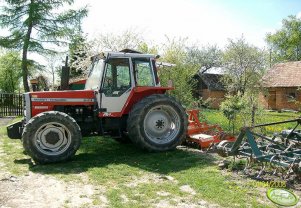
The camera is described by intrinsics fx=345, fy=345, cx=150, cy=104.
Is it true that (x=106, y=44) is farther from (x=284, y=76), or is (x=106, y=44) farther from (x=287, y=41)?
(x=287, y=41)

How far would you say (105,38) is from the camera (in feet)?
74.8

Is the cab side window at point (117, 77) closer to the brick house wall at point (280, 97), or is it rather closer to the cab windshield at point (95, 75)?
the cab windshield at point (95, 75)

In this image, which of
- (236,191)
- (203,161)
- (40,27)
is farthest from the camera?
(40,27)

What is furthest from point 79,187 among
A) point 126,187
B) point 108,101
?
point 108,101

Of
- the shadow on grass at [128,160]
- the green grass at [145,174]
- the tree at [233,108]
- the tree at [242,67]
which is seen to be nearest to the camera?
the green grass at [145,174]

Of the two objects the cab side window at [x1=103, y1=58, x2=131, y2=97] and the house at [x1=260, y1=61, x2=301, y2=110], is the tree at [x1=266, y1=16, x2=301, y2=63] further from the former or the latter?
the cab side window at [x1=103, y1=58, x2=131, y2=97]

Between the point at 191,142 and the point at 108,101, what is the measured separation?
2450mm

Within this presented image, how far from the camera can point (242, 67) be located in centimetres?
3222

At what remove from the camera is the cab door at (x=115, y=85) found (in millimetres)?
7863

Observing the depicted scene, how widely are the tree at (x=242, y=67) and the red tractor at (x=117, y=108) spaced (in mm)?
23853

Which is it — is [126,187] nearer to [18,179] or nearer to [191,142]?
[18,179]

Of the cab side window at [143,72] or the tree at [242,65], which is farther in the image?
the tree at [242,65]

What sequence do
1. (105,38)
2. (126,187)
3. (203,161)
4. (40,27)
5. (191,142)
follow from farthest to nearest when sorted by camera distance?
(105,38) < (40,27) < (191,142) < (203,161) < (126,187)

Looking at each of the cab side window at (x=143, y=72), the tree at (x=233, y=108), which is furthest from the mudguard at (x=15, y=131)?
the tree at (x=233, y=108)
